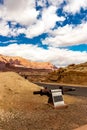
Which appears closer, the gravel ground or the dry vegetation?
the gravel ground

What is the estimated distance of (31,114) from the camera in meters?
14.3

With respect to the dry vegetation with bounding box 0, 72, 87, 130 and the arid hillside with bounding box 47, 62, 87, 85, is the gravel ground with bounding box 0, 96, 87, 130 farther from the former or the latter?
the arid hillside with bounding box 47, 62, 87, 85

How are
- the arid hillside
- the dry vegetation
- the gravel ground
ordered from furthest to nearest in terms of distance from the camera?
the arid hillside, the dry vegetation, the gravel ground

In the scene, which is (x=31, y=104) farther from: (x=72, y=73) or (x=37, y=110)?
(x=72, y=73)

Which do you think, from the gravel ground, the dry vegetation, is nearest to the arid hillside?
the dry vegetation

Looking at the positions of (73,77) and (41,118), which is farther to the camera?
(73,77)

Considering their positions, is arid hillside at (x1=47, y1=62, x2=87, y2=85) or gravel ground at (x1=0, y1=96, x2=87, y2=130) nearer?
gravel ground at (x1=0, y1=96, x2=87, y2=130)

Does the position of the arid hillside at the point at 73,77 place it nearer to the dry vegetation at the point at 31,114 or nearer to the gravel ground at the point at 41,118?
the dry vegetation at the point at 31,114

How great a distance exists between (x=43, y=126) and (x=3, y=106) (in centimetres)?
540

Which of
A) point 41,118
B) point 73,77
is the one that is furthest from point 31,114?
point 73,77

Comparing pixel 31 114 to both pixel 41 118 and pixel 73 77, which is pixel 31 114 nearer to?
pixel 41 118

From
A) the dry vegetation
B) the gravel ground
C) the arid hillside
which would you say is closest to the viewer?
the gravel ground

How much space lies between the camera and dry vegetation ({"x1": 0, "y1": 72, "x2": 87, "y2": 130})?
454 inches

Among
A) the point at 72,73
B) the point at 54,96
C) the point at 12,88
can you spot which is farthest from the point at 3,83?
the point at 72,73
